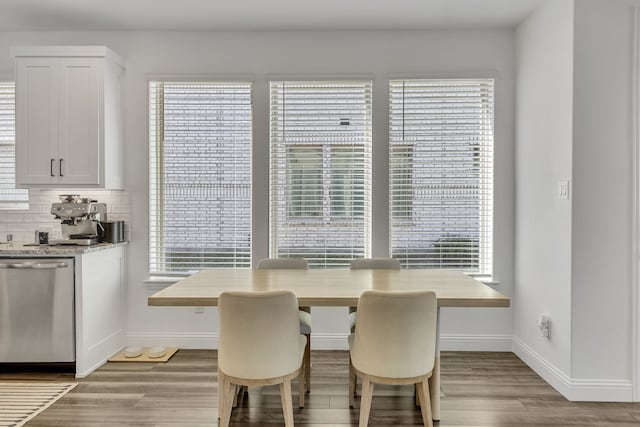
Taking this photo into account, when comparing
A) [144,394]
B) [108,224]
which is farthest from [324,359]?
[108,224]

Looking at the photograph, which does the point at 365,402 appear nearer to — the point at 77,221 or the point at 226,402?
the point at 226,402

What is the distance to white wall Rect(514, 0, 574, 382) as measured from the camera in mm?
2842

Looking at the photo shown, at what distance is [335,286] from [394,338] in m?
0.51

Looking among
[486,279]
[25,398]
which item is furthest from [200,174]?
[486,279]

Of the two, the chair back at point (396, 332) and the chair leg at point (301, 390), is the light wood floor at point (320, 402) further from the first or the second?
the chair back at point (396, 332)

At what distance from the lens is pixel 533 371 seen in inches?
128

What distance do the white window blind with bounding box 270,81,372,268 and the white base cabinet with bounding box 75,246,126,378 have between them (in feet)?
4.66

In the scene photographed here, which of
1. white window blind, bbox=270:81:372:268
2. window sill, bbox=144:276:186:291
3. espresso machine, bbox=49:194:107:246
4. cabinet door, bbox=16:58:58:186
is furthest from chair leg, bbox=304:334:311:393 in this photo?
cabinet door, bbox=16:58:58:186

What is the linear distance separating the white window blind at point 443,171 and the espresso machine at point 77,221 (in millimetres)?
→ 2650

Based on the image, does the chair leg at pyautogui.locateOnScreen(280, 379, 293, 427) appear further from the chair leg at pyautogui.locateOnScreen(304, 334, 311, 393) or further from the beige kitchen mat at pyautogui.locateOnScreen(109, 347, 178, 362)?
the beige kitchen mat at pyautogui.locateOnScreen(109, 347, 178, 362)

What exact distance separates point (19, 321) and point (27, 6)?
252 cm

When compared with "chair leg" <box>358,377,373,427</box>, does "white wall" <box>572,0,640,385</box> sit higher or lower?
higher

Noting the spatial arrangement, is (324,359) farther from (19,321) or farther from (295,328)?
(19,321)

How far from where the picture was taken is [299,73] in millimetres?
3748
